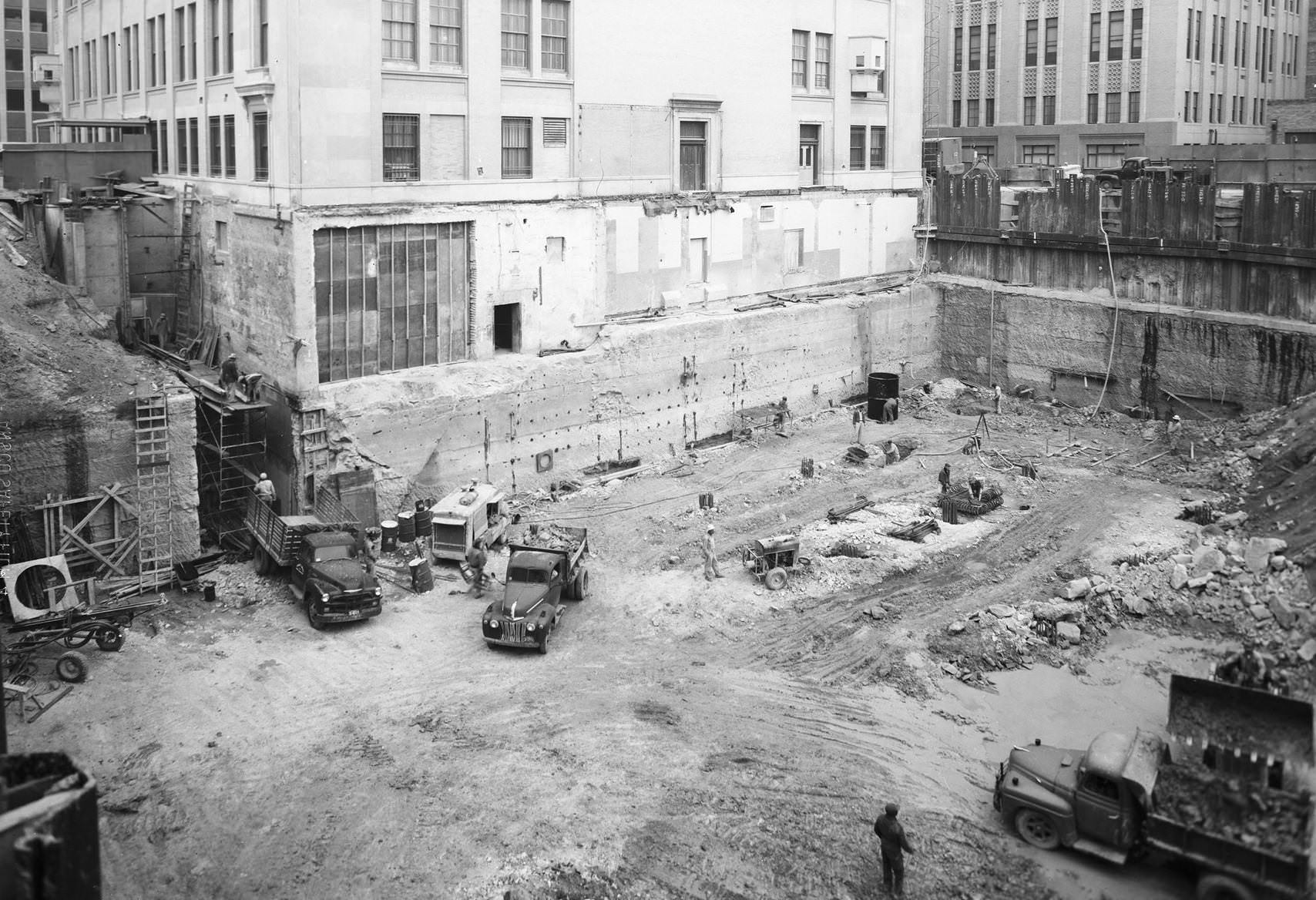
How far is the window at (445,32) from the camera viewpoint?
32406mm

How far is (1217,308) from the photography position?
40.1 metres

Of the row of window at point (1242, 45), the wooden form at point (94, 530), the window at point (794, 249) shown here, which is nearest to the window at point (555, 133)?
the window at point (794, 249)

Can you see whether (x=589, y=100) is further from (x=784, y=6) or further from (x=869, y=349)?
(x=869, y=349)

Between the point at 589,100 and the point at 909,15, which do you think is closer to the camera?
the point at 589,100

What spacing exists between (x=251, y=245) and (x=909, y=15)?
89.8 ft

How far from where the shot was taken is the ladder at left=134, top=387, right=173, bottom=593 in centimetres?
2716

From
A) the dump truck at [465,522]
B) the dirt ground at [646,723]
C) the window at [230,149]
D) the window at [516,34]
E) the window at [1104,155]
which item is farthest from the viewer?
the window at [1104,155]

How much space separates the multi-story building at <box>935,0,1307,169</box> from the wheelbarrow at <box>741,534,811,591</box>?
38.2 metres

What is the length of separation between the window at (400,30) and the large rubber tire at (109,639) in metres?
16.1

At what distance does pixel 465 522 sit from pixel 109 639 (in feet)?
26.7

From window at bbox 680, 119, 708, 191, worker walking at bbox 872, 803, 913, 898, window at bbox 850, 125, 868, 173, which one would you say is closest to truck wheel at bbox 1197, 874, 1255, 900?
worker walking at bbox 872, 803, 913, 898

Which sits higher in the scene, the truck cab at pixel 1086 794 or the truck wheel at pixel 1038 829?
the truck cab at pixel 1086 794

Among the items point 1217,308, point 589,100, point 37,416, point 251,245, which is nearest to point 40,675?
point 37,416

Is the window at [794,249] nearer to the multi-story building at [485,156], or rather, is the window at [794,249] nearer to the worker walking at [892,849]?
the multi-story building at [485,156]
